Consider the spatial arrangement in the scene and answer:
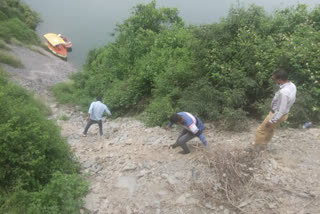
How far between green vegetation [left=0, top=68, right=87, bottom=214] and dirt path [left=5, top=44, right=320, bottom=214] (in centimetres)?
39

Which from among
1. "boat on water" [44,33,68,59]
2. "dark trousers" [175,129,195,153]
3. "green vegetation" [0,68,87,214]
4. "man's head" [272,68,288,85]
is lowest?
"green vegetation" [0,68,87,214]

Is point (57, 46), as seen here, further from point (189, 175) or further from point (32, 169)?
point (189, 175)

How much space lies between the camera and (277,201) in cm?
360

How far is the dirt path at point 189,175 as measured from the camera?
3637mm

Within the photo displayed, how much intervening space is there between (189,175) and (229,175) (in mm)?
690

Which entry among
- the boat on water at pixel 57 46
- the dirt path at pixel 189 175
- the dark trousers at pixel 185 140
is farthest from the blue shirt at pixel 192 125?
the boat on water at pixel 57 46

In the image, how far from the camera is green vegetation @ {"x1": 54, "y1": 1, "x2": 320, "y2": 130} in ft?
19.4

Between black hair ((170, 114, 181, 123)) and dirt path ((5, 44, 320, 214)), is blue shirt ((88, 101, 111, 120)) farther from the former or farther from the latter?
black hair ((170, 114, 181, 123))

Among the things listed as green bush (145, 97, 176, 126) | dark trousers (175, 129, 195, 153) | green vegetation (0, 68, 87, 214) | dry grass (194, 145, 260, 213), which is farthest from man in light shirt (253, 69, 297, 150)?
green vegetation (0, 68, 87, 214)

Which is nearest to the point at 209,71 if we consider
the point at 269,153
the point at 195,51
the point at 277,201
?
the point at 195,51

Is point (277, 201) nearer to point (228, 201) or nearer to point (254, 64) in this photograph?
point (228, 201)

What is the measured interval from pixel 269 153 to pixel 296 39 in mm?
3523

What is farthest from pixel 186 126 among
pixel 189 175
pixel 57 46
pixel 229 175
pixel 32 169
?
pixel 57 46

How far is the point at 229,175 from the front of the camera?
156 inches
